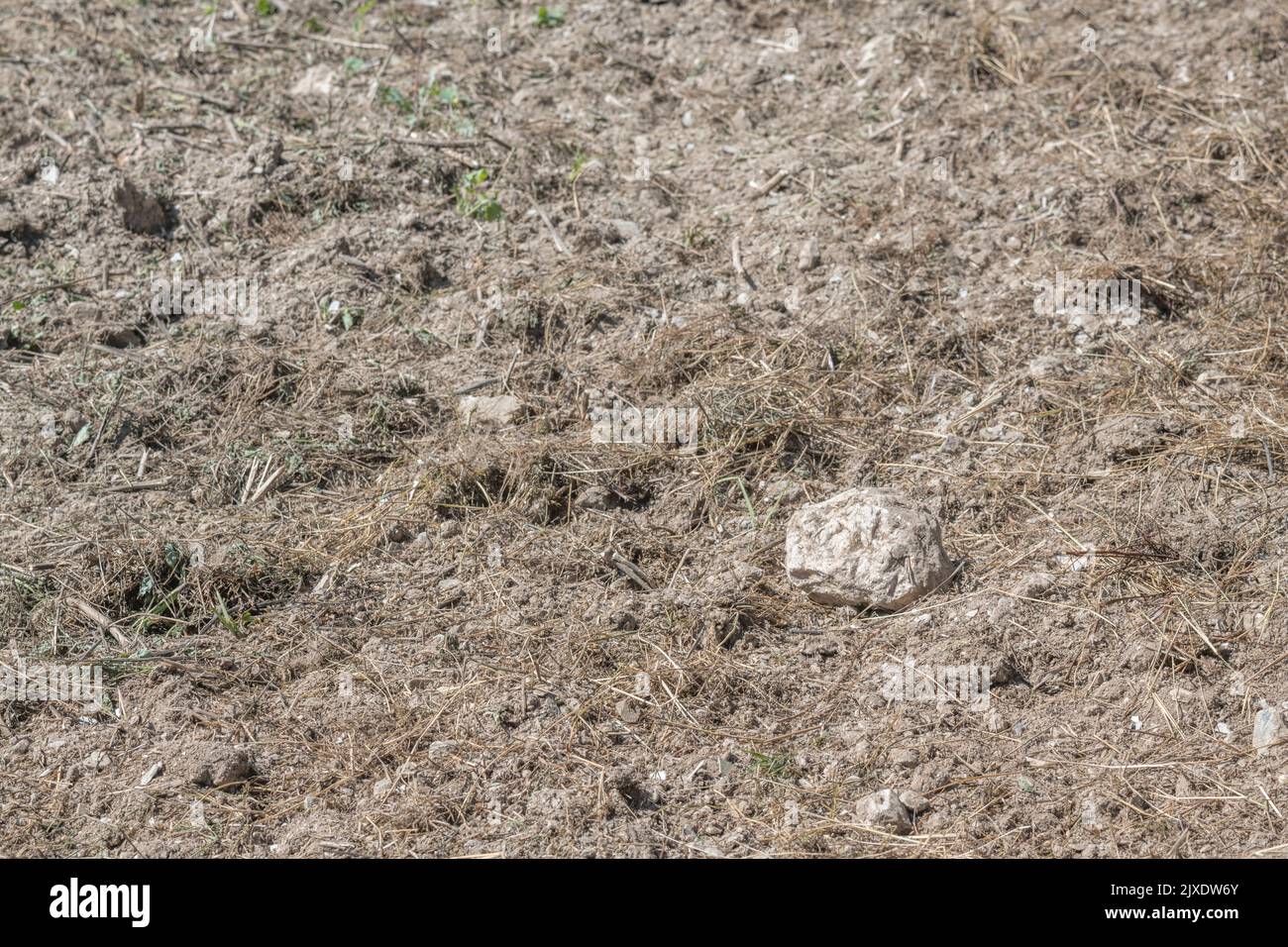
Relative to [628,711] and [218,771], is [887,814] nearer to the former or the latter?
[628,711]

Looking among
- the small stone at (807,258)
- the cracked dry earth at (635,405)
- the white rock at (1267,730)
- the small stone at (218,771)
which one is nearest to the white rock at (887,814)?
the cracked dry earth at (635,405)

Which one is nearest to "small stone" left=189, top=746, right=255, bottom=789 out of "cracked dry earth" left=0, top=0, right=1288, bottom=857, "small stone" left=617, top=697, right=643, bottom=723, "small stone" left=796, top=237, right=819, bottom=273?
"cracked dry earth" left=0, top=0, right=1288, bottom=857

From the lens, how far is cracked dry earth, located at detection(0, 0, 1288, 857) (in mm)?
3111

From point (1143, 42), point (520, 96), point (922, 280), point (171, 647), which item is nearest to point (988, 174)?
point (922, 280)

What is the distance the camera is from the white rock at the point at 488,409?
4.18 m

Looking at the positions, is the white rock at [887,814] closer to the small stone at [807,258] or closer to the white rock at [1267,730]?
the white rock at [1267,730]

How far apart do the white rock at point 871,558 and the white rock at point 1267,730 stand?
87 cm

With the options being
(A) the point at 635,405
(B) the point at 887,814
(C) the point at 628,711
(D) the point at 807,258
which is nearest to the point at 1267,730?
(B) the point at 887,814

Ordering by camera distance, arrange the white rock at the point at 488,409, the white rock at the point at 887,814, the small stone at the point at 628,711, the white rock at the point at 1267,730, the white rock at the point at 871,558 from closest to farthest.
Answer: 1. the white rock at the point at 887,814
2. the white rock at the point at 1267,730
3. the small stone at the point at 628,711
4. the white rock at the point at 871,558
5. the white rock at the point at 488,409

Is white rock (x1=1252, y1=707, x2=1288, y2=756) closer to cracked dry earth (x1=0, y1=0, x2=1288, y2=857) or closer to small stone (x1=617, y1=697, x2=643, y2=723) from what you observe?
cracked dry earth (x1=0, y1=0, x2=1288, y2=857)

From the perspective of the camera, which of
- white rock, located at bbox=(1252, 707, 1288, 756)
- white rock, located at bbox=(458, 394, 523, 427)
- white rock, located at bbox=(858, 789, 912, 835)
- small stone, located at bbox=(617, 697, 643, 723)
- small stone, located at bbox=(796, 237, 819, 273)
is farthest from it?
small stone, located at bbox=(796, 237, 819, 273)

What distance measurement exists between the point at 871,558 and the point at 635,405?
1.09 metres

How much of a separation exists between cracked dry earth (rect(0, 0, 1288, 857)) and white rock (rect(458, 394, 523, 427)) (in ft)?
0.05

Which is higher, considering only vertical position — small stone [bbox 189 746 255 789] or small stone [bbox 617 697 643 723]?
small stone [bbox 617 697 643 723]
